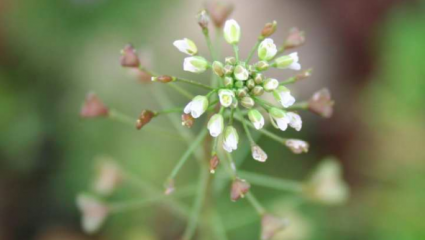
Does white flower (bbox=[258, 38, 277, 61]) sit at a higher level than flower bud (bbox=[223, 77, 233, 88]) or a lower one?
higher

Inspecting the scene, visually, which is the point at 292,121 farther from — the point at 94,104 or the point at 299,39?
the point at 94,104

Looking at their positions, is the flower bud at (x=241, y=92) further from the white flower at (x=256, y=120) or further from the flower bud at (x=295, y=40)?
the flower bud at (x=295, y=40)

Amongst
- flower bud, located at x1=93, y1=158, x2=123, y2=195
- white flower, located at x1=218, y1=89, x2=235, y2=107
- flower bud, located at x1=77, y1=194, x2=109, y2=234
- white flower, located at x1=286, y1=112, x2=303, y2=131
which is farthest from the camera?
flower bud, located at x1=93, y1=158, x2=123, y2=195

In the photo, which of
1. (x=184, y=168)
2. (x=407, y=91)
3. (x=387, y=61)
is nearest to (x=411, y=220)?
(x=407, y=91)

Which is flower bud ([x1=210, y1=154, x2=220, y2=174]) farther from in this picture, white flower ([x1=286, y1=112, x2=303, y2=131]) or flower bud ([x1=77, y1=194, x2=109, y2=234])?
flower bud ([x1=77, y1=194, x2=109, y2=234])

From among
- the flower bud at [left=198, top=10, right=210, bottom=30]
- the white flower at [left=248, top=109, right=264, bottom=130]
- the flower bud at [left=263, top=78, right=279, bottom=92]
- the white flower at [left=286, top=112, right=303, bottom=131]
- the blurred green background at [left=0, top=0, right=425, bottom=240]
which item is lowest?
the blurred green background at [left=0, top=0, right=425, bottom=240]

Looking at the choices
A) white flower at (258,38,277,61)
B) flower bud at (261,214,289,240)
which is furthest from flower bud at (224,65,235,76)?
flower bud at (261,214,289,240)

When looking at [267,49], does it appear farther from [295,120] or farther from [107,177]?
[107,177]

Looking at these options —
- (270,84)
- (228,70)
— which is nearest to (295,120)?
(270,84)
